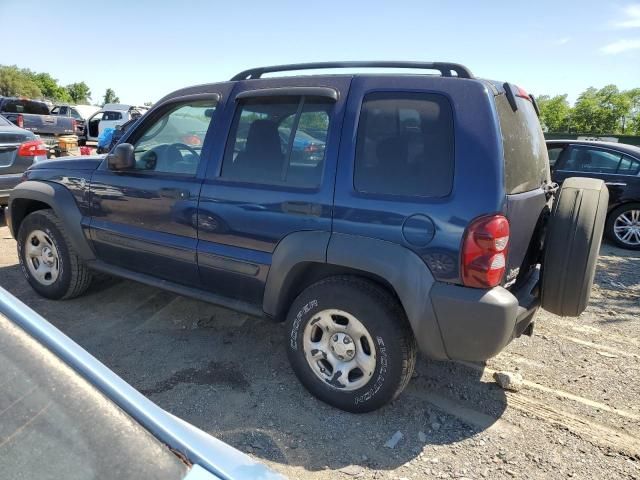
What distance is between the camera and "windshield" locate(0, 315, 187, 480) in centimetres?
108

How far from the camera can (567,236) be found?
8.87 ft

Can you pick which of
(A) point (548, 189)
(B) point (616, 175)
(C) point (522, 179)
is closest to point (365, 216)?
(C) point (522, 179)

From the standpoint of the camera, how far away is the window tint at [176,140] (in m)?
3.38

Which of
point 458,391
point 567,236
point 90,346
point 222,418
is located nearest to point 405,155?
point 567,236

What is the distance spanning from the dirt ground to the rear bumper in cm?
56

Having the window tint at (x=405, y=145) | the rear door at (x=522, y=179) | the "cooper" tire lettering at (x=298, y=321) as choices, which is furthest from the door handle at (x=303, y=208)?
the rear door at (x=522, y=179)

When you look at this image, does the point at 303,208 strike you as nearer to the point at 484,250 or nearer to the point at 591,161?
the point at 484,250

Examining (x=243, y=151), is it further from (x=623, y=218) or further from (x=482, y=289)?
(x=623, y=218)

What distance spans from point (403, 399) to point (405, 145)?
1.57 m

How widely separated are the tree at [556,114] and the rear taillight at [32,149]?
3861cm

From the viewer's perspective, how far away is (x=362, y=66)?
9.51ft

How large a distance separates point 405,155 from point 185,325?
93.4 inches

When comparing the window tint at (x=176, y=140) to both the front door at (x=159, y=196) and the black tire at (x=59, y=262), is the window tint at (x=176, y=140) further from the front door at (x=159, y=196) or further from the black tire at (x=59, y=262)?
the black tire at (x=59, y=262)

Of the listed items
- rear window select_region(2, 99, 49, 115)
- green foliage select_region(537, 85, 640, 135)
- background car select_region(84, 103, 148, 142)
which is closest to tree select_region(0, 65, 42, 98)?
rear window select_region(2, 99, 49, 115)
